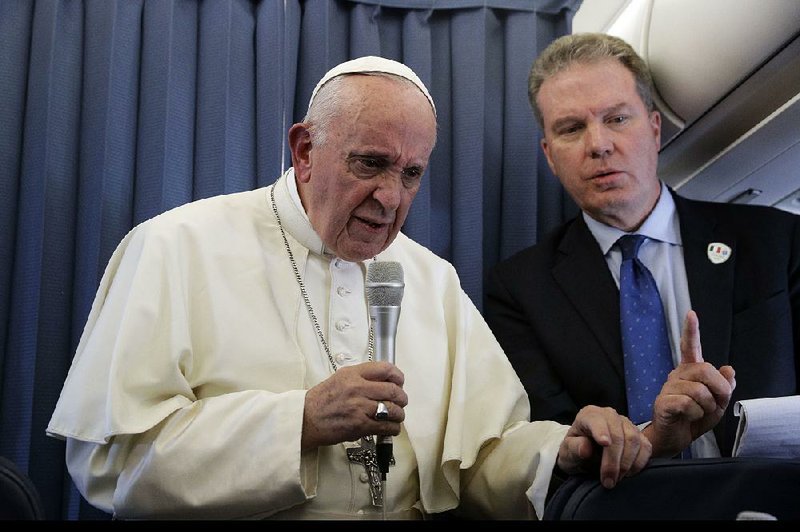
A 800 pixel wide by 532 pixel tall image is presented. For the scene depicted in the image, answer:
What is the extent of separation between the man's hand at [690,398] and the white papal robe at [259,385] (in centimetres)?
25

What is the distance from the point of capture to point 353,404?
1915 mm

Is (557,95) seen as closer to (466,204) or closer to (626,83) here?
(626,83)

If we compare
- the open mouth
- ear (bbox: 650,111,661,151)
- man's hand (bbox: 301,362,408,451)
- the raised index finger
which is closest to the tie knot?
ear (bbox: 650,111,661,151)

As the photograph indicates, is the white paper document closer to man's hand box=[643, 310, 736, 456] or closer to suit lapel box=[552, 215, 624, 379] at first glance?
man's hand box=[643, 310, 736, 456]

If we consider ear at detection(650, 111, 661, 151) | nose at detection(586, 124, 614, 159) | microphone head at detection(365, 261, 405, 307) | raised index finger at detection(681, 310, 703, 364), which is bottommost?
raised index finger at detection(681, 310, 703, 364)

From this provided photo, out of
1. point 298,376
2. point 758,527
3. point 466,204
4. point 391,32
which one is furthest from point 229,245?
point 758,527

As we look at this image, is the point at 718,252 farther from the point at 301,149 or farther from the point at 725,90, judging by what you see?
the point at 301,149

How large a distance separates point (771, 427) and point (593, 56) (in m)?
1.52

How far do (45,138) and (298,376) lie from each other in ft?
4.07

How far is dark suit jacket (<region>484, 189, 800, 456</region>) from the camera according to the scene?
2684 mm

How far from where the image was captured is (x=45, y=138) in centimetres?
289

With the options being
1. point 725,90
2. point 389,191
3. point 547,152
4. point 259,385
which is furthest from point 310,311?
point 725,90

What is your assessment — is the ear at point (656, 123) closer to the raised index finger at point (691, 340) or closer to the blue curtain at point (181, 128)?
the blue curtain at point (181, 128)

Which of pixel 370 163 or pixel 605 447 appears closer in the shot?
pixel 605 447
